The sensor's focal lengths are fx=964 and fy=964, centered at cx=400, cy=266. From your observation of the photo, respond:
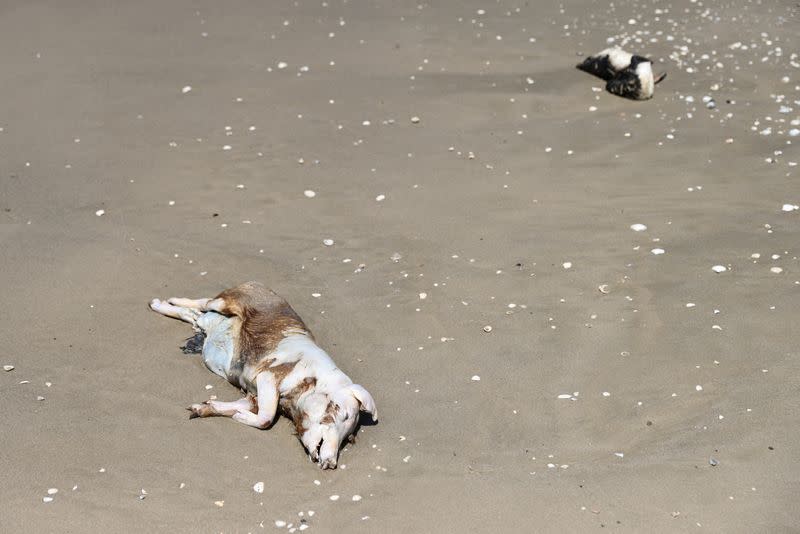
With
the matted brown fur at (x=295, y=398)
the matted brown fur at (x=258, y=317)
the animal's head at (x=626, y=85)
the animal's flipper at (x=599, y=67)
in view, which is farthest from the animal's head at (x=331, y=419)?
the animal's flipper at (x=599, y=67)

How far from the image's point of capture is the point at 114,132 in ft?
27.3

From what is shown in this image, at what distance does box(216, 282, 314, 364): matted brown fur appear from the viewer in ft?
17.8

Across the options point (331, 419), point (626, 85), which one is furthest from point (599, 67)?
point (331, 419)

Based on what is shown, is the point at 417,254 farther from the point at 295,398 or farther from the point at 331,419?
the point at 331,419

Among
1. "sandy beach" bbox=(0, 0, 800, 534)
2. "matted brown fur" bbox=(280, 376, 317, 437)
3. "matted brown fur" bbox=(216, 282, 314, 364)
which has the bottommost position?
"sandy beach" bbox=(0, 0, 800, 534)

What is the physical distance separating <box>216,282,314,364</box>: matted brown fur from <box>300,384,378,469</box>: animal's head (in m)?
0.54

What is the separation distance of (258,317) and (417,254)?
5.07 ft

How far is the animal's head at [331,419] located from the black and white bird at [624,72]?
492 centimetres

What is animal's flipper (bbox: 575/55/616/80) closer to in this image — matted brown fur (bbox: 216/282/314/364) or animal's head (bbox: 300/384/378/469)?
matted brown fur (bbox: 216/282/314/364)

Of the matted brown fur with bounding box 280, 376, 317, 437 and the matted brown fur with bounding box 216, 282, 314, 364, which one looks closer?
the matted brown fur with bounding box 280, 376, 317, 437

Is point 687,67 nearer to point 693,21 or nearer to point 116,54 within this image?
point 693,21

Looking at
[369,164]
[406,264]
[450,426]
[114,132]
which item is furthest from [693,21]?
[450,426]

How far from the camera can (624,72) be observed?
8914 millimetres

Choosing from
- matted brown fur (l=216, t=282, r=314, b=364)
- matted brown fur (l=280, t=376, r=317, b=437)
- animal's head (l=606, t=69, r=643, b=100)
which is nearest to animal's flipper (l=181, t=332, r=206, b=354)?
matted brown fur (l=216, t=282, r=314, b=364)
